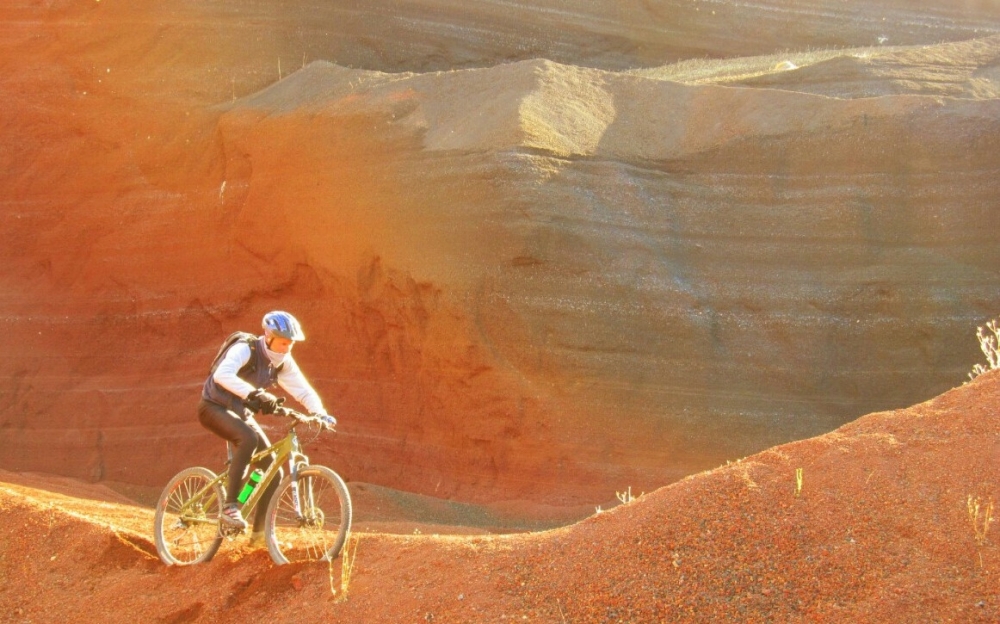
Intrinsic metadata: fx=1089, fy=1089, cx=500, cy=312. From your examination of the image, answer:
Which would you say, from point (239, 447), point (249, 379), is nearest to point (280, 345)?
point (249, 379)

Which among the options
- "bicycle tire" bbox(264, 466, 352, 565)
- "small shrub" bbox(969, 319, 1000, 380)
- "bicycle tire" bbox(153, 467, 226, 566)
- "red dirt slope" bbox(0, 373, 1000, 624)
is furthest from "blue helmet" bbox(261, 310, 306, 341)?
"small shrub" bbox(969, 319, 1000, 380)

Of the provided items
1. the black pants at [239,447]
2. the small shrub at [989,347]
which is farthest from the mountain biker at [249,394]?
the small shrub at [989,347]

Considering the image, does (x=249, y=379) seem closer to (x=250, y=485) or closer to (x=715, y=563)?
(x=250, y=485)

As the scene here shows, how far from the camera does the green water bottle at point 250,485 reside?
6773 millimetres

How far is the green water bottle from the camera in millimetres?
6773

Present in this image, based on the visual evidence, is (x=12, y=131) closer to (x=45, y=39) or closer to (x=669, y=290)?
(x=45, y=39)

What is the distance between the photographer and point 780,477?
6000mm

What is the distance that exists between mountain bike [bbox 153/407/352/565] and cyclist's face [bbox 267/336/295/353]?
39cm

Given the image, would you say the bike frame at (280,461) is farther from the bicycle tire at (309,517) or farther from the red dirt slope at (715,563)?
the red dirt slope at (715,563)

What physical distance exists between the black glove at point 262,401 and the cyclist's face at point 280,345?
1.02 ft

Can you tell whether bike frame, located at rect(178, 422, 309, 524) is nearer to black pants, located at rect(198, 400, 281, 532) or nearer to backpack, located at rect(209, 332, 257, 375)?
black pants, located at rect(198, 400, 281, 532)

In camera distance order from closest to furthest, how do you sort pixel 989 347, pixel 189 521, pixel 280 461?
1. pixel 280 461
2. pixel 189 521
3. pixel 989 347

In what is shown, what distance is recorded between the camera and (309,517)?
643 centimetres

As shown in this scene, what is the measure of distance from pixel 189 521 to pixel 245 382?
44.6 inches
